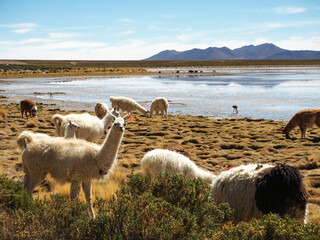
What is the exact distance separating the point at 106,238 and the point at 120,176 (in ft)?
13.3

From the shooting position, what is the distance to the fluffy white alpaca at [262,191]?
3986 millimetres

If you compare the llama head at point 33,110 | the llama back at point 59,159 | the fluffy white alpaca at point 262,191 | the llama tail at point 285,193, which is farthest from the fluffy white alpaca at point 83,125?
the llama head at point 33,110

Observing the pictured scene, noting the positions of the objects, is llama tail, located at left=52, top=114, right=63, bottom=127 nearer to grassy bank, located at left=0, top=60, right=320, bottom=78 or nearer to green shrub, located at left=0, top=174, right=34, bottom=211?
green shrub, located at left=0, top=174, right=34, bottom=211

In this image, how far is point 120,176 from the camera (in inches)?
261

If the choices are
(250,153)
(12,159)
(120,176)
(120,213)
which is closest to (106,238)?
(120,213)

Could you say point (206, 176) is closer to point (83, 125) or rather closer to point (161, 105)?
point (83, 125)

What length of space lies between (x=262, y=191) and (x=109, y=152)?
220 centimetres

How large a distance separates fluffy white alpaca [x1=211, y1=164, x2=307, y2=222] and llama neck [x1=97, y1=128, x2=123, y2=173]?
158 centimetres

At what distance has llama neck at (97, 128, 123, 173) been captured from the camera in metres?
4.62

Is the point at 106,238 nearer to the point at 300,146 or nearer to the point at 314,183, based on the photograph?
the point at 314,183

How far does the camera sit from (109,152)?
15.3ft

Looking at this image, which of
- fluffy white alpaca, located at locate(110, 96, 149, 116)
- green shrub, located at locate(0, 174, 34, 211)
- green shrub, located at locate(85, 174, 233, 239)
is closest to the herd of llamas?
green shrub, located at locate(0, 174, 34, 211)

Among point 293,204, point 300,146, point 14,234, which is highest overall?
point 14,234

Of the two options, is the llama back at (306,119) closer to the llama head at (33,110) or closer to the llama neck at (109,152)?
the llama neck at (109,152)
